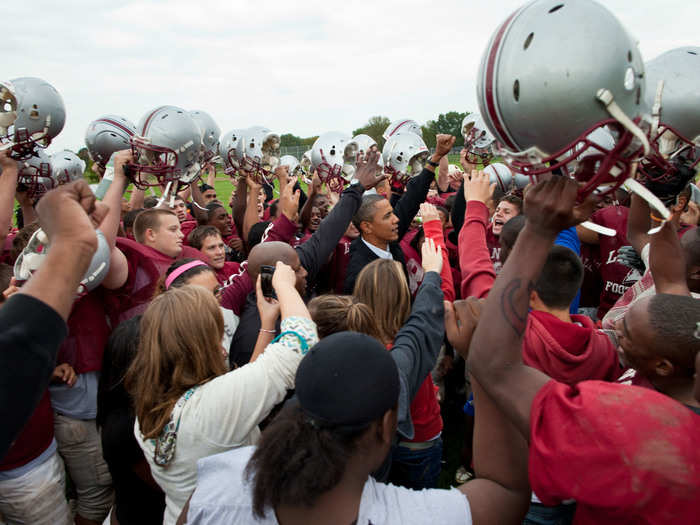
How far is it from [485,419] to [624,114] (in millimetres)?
1070

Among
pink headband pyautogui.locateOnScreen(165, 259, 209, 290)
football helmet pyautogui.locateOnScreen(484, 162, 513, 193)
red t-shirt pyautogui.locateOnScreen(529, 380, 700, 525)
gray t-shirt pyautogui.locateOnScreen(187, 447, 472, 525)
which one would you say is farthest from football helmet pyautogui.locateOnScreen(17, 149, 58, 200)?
red t-shirt pyautogui.locateOnScreen(529, 380, 700, 525)

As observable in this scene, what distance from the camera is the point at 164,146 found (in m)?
3.95

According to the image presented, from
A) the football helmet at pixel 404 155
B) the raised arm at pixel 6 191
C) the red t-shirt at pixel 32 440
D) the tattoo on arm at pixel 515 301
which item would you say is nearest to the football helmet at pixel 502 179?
the football helmet at pixel 404 155

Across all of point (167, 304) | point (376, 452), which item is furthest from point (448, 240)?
point (376, 452)

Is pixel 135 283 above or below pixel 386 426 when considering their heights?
below

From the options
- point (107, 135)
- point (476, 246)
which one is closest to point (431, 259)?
point (476, 246)

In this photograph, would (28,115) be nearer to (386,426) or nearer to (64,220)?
(64,220)

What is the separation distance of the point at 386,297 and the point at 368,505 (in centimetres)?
148

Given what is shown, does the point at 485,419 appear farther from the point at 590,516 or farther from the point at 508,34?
the point at 508,34

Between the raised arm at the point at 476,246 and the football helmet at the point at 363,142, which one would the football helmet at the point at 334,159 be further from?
the raised arm at the point at 476,246

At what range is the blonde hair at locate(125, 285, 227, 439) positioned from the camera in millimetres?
1991

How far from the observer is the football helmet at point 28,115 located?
4070 millimetres

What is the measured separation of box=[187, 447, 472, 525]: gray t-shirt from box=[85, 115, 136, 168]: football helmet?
4321 mm

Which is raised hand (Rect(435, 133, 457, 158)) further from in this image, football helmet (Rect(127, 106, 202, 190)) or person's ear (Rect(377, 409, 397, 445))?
person's ear (Rect(377, 409, 397, 445))
